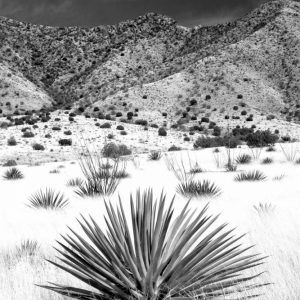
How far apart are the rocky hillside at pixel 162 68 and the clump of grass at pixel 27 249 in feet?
125

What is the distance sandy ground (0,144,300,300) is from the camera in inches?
150

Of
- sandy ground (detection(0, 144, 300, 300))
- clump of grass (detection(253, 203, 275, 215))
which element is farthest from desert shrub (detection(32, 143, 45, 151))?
clump of grass (detection(253, 203, 275, 215))

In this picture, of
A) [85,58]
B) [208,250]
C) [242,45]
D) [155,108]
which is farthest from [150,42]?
[208,250]

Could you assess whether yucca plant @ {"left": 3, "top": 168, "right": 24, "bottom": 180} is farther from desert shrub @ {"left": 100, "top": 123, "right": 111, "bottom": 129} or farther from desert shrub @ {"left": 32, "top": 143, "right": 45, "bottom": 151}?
desert shrub @ {"left": 100, "top": 123, "right": 111, "bottom": 129}

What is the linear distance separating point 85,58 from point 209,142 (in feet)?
179

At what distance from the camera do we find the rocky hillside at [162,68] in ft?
161

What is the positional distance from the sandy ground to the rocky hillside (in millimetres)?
31373

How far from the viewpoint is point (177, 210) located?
301 inches

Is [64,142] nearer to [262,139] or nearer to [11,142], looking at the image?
[11,142]

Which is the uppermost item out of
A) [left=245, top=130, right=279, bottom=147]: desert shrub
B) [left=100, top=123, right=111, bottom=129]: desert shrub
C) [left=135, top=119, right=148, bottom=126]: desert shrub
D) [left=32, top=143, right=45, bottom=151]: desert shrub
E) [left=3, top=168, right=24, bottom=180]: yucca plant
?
[left=135, top=119, right=148, bottom=126]: desert shrub

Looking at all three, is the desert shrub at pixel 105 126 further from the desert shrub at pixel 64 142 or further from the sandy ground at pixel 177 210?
the sandy ground at pixel 177 210

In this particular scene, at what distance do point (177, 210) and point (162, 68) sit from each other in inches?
2271

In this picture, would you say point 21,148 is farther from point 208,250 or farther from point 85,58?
point 85,58

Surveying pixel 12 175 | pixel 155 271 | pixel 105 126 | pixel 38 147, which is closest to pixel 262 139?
pixel 38 147
